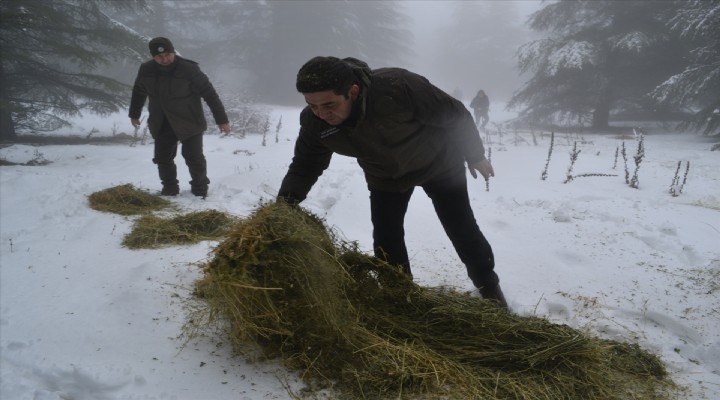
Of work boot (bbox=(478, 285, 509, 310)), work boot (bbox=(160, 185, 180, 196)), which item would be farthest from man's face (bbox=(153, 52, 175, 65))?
work boot (bbox=(478, 285, 509, 310))

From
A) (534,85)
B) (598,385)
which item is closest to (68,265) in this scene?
(598,385)

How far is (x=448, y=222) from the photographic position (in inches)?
101

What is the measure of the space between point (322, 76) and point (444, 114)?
770 mm

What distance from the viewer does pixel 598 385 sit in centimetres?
183

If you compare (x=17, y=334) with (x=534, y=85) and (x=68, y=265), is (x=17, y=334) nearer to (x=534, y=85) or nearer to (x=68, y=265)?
(x=68, y=265)

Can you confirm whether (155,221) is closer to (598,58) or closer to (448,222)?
(448,222)

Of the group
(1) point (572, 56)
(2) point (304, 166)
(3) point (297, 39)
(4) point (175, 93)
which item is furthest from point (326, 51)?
(2) point (304, 166)

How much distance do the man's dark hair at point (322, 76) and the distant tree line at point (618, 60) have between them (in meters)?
12.3

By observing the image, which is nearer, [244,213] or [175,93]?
[244,213]

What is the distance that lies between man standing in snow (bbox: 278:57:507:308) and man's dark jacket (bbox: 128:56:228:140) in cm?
291

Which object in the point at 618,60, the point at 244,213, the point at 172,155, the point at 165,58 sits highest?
the point at 618,60

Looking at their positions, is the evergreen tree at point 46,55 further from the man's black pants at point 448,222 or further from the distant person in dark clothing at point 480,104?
the distant person in dark clothing at point 480,104

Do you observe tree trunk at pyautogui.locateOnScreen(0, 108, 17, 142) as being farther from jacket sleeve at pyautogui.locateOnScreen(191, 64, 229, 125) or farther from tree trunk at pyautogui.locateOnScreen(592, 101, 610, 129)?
tree trunk at pyautogui.locateOnScreen(592, 101, 610, 129)

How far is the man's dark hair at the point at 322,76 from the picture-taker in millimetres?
1842
